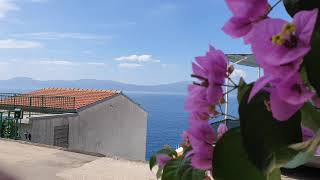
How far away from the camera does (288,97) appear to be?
47cm

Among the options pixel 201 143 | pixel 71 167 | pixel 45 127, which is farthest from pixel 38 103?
pixel 201 143

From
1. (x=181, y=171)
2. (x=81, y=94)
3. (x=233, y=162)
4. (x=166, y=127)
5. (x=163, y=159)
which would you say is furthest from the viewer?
(x=166, y=127)

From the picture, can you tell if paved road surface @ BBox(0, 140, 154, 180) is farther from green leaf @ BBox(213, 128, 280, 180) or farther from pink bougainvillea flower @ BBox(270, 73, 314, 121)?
pink bougainvillea flower @ BBox(270, 73, 314, 121)

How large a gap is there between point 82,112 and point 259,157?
2267 centimetres

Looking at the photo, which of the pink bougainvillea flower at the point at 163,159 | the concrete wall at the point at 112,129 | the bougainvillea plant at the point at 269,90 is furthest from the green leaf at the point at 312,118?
the concrete wall at the point at 112,129

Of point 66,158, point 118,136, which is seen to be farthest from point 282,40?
point 118,136

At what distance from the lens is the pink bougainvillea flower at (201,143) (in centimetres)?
65

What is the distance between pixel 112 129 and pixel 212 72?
83.8 ft

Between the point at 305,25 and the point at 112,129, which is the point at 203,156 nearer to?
the point at 305,25

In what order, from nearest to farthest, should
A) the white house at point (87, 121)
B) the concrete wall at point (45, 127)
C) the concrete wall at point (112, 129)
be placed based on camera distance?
the concrete wall at point (45, 127) → the white house at point (87, 121) → the concrete wall at point (112, 129)

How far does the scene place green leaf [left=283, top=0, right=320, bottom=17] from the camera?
521 millimetres

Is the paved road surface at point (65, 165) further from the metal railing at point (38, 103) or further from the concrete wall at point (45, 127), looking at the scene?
the metal railing at point (38, 103)

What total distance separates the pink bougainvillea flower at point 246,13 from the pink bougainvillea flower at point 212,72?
6cm

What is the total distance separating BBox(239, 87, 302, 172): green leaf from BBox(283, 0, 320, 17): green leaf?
10cm
